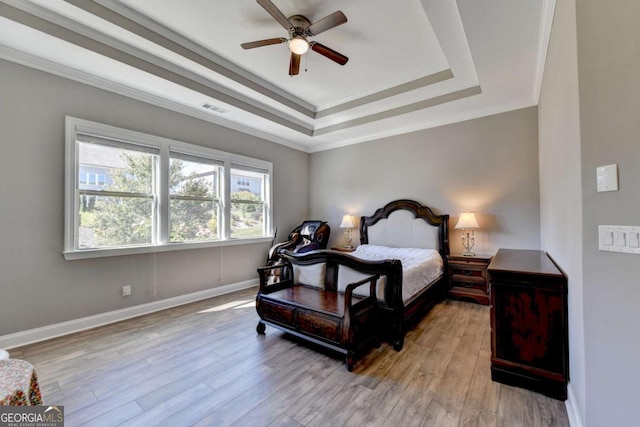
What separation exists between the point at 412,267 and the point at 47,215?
161 inches

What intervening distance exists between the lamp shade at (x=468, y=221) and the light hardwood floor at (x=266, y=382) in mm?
1392

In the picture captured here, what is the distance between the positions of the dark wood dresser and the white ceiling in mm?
2129

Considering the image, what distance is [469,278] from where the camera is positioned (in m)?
3.85

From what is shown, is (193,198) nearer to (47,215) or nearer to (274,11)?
(47,215)

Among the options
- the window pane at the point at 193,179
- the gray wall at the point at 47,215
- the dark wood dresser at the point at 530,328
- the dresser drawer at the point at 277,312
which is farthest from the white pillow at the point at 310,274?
the window pane at the point at 193,179

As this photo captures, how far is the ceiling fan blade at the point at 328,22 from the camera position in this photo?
224cm

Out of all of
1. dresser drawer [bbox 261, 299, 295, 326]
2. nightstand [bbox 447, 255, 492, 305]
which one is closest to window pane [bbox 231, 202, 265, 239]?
dresser drawer [bbox 261, 299, 295, 326]

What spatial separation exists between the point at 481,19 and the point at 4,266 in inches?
198

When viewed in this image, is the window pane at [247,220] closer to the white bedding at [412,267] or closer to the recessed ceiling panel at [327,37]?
the white bedding at [412,267]

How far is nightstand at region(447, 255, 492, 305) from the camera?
12.3ft

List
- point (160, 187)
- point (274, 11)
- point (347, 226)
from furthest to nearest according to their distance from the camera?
1. point (347, 226)
2. point (160, 187)
3. point (274, 11)

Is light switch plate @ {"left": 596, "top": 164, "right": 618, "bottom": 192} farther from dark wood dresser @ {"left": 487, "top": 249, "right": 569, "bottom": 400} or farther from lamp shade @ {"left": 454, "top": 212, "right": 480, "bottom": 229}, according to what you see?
lamp shade @ {"left": 454, "top": 212, "right": 480, "bottom": 229}

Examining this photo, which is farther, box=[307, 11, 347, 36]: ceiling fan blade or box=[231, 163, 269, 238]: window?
box=[231, 163, 269, 238]: window

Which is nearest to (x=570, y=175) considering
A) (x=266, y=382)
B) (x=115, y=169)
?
(x=266, y=382)
